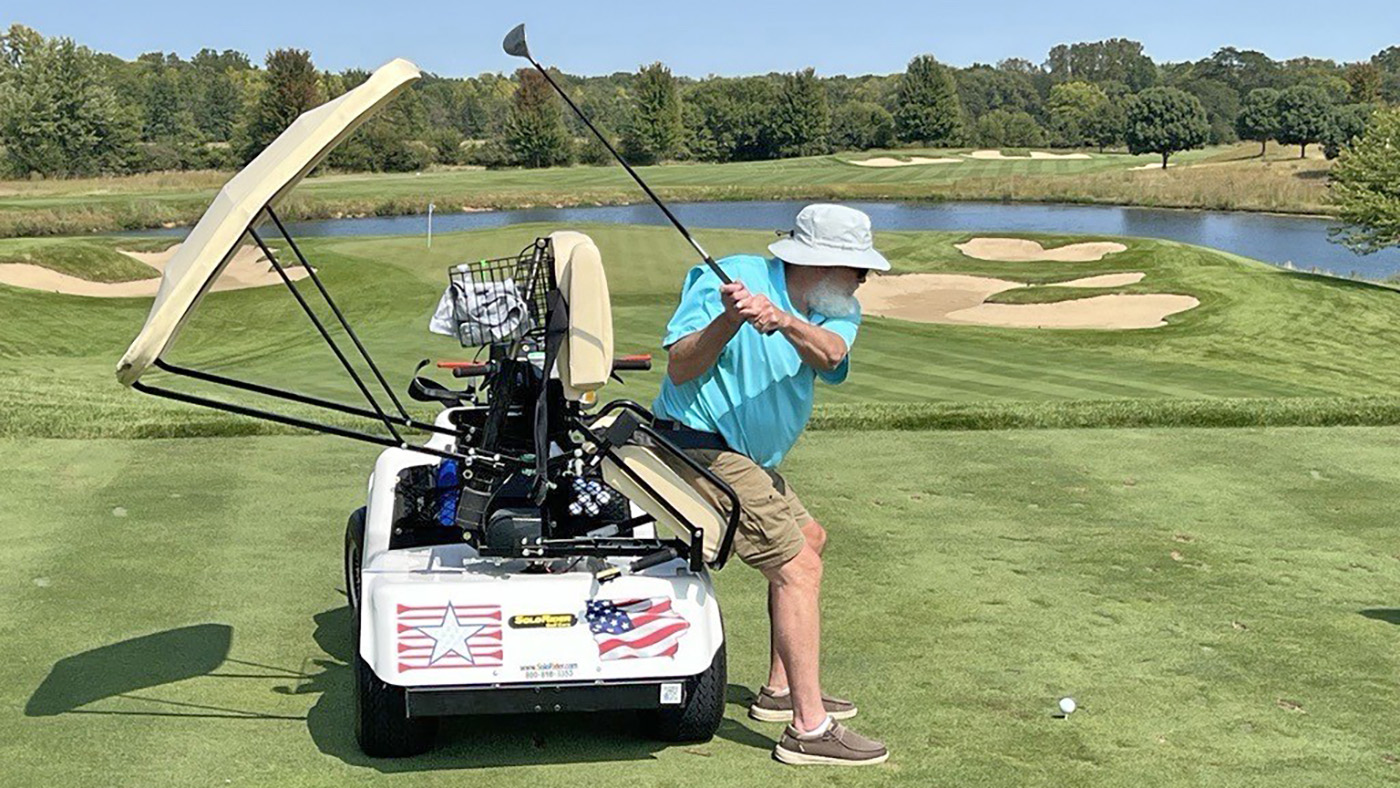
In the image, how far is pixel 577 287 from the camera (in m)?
4.02

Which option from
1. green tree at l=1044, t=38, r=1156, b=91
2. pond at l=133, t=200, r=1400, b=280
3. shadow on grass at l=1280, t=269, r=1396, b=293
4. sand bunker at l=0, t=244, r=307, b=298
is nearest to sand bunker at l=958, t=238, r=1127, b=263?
shadow on grass at l=1280, t=269, r=1396, b=293

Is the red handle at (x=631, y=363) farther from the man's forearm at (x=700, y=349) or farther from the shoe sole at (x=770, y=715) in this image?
the shoe sole at (x=770, y=715)

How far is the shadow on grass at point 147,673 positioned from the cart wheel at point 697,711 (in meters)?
1.13

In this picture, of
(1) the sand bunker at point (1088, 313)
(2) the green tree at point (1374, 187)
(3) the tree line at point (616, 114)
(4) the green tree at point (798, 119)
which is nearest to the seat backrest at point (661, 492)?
(1) the sand bunker at point (1088, 313)

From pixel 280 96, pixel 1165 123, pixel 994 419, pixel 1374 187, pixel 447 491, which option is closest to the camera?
pixel 447 491

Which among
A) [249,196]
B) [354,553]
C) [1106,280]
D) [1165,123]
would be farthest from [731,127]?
[249,196]

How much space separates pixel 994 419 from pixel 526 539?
582 centimetres

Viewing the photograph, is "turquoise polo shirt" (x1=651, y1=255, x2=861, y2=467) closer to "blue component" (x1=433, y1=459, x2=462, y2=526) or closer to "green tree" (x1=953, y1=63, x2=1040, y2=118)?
"blue component" (x1=433, y1=459, x2=462, y2=526)

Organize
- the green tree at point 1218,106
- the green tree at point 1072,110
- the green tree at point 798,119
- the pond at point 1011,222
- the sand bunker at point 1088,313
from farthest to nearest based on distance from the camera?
1. the green tree at point 1072,110
2. the green tree at point 1218,106
3. the green tree at point 798,119
4. the pond at point 1011,222
5. the sand bunker at point 1088,313

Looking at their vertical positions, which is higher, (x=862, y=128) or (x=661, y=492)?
(x=661, y=492)

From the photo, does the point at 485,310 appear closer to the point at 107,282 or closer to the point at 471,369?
the point at 471,369

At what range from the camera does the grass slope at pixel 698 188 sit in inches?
2264

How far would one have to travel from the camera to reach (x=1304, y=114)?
309ft

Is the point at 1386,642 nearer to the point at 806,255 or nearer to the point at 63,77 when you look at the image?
the point at 806,255
